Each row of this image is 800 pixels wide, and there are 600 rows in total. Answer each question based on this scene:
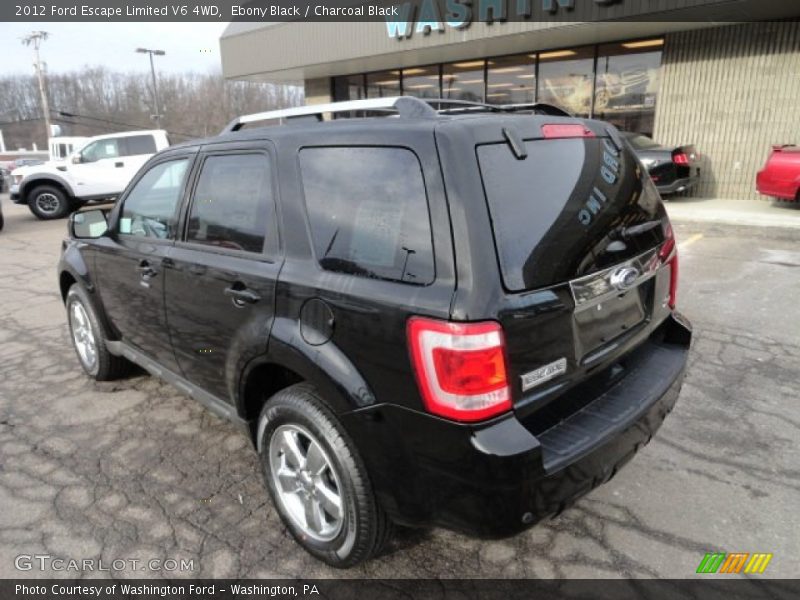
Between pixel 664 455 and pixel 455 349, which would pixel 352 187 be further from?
pixel 664 455

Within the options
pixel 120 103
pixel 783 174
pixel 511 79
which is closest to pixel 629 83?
pixel 511 79

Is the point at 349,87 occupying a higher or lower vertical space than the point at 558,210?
higher

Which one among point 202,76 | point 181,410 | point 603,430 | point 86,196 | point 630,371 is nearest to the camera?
point 603,430

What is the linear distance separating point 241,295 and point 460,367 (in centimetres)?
114

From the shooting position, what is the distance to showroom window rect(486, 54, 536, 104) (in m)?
14.5

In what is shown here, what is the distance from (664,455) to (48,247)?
11.0 m

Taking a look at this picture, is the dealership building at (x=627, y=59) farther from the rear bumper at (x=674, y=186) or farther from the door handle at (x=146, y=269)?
the door handle at (x=146, y=269)

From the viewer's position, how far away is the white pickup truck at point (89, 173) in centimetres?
1382

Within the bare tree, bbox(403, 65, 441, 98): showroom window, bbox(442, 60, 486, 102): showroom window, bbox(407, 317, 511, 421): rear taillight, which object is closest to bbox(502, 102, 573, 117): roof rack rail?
bbox(407, 317, 511, 421): rear taillight

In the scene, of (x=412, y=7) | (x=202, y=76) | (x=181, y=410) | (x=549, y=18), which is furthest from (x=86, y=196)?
(x=202, y=76)

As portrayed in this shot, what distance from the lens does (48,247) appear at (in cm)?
1029

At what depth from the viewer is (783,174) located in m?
9.77

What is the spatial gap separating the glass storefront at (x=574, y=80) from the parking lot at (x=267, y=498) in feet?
30.3

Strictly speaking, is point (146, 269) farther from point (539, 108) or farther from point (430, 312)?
point (539, 108)
